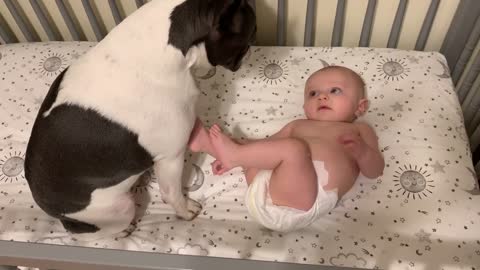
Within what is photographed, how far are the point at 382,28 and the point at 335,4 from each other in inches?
6.1

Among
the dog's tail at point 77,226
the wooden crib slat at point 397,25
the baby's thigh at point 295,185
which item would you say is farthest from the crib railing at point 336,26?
the dog's tail at point 77,226

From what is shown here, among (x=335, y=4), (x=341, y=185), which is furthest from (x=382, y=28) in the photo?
(x=341, y=185)

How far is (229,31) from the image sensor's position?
0.82 meters

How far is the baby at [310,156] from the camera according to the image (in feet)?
3.17

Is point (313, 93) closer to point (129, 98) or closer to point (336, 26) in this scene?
point (336, 26)

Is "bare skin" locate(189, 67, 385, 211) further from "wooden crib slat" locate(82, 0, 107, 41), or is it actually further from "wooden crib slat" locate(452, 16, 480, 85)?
"wooden crib slat" locate(82, 0, 107, 41)

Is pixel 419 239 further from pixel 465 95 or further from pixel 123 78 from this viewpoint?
pixel 123 78

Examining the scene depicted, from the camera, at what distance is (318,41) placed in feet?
4.50

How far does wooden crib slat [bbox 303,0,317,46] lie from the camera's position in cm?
122

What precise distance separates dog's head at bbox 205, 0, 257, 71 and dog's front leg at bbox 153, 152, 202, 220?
23cm

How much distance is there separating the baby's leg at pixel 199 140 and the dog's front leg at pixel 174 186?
0.24 ft

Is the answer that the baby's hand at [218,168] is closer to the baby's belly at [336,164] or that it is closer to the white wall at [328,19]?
the baby's belly at [336,164]

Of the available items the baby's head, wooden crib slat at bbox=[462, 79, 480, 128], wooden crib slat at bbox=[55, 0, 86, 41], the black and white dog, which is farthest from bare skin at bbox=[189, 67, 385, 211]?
wooden crib slat at bbox=[55, 0, 86, 41]

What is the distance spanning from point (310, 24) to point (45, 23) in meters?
0.76
